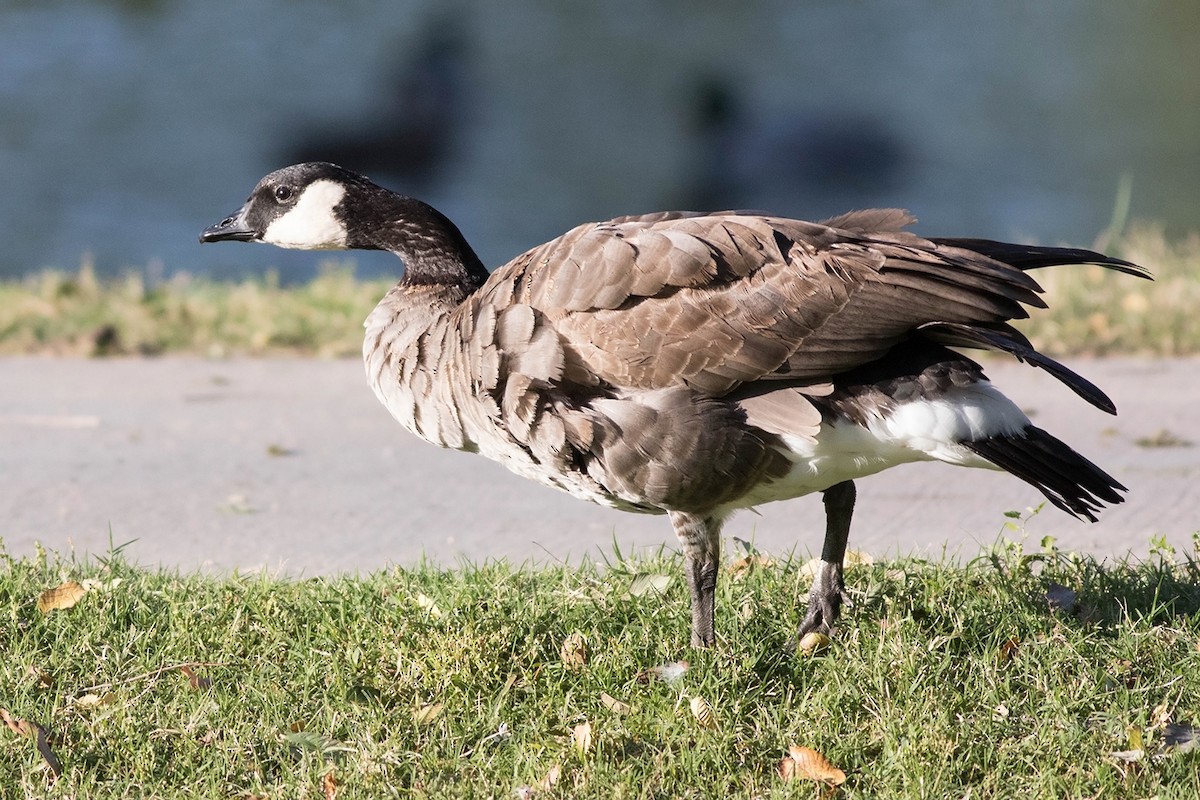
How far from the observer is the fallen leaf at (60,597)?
396 cm

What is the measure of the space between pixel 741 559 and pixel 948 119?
769 inches

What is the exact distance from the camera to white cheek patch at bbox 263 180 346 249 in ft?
14.6

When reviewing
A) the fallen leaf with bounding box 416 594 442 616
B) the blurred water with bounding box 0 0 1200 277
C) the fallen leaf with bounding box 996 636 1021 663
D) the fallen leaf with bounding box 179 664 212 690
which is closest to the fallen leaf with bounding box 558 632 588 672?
the fallen leaf with bounding box 416 594 442 616

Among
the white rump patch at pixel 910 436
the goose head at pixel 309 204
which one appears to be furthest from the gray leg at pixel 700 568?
the goose head at pixel 309 204

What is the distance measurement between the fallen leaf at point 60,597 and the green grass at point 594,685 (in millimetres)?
25

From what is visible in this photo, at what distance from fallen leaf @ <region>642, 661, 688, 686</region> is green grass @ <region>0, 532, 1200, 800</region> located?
1.1 inches

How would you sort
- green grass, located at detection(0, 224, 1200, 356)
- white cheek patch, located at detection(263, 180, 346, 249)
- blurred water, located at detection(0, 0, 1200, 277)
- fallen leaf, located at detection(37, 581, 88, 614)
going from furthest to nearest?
blurred water, located at detection(0, 0, 1200, 277), green grass, located at detection(0, 224, 1200, 356), white cheek patch, located at detection(263, 180, 346, 249), fallen leaf, located at detection(37, 581, 88, 614)

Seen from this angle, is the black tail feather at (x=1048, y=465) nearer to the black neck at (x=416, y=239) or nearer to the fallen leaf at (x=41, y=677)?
the black neck at (x=416, y=239)

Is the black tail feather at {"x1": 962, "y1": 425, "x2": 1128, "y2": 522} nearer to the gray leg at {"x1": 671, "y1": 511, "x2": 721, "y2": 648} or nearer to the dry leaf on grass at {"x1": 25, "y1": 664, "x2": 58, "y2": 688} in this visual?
the gray leg at {"x1": 671, "y1": 511, "x2": 721, "y2": 648}

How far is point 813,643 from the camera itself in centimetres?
375

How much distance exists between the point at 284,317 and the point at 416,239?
11.9ft

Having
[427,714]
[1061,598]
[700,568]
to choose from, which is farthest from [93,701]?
[1061,598]

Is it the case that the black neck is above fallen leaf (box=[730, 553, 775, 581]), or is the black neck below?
above

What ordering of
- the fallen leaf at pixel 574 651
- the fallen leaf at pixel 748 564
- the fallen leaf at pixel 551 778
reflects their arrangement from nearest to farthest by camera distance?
1. the fallen leaf at pixel 551 778
2. the fallen leaf at pixel 574 651
3. the fallen leaf at pixel 748 564
